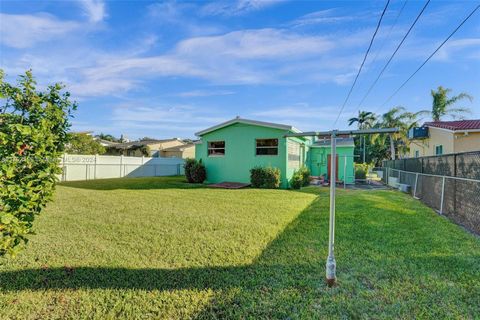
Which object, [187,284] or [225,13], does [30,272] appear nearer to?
[187,284]

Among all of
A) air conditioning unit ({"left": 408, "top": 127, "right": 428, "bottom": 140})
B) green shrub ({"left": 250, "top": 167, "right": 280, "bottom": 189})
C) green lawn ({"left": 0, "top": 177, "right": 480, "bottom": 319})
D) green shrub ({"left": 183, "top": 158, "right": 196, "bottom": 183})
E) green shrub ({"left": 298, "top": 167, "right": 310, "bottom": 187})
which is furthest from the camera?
air conditioning unit ({"left": 408, "top": 127, "right": 428, "bottom": 140})

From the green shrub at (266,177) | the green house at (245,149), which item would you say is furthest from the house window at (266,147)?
the green shrub at (266,177)

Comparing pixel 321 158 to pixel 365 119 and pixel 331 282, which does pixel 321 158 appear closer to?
pixel 331 282

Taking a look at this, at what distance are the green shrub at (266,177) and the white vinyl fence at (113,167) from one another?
12190 millimetres

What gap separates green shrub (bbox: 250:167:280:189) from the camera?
13875mm

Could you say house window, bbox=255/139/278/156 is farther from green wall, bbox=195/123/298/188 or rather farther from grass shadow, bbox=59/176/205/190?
grass shadow, bbox=59/176/205/190

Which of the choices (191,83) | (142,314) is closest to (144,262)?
(142,314)

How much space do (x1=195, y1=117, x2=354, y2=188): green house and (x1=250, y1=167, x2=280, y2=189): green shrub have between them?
65cm

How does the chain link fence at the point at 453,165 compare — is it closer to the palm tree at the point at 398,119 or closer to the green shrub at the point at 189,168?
the green shrub at the point at 189,168

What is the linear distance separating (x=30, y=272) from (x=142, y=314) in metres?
2.16

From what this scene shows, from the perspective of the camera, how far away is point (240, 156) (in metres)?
15.7

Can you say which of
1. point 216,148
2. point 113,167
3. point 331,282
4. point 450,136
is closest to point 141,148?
point 113,167

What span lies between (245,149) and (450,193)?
9.90m

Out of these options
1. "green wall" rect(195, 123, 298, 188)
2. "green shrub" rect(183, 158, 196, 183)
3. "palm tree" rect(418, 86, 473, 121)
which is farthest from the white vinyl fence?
"palm tree" rect(418, 86, 473, 121)
